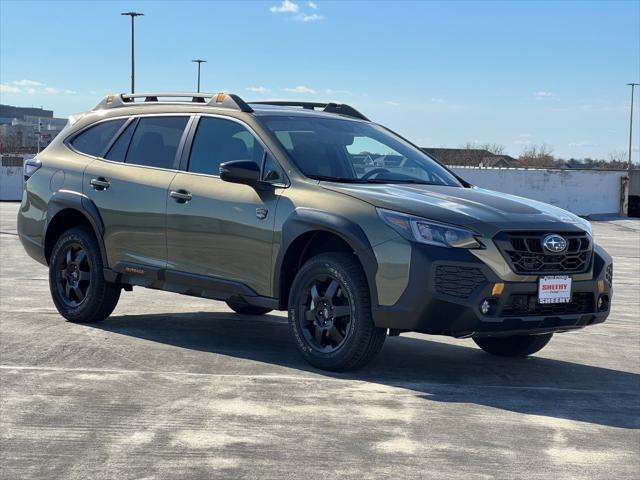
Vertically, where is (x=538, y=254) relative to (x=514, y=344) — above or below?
above

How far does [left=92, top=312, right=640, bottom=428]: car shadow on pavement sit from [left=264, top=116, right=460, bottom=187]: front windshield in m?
1.30

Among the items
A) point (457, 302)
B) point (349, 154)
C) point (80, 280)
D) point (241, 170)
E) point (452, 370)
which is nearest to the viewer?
point (457, 302)

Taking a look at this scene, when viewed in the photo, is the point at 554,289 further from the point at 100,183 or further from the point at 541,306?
the point at 100,183

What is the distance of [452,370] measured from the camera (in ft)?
23.6

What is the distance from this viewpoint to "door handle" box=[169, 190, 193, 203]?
773 centimetres

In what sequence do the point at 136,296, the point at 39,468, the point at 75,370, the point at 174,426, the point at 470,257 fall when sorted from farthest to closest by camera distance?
the point at 136,296 < the point at 75,370 < the point at 470,257 < the point at 174,426 < the point at 39,468

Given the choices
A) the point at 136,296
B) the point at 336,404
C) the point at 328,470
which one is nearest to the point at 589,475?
the point at 328,470

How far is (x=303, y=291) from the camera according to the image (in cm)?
695

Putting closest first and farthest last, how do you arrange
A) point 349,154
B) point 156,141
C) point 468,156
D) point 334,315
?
point 334,315, point 349,154, point 156,141, point 468,156

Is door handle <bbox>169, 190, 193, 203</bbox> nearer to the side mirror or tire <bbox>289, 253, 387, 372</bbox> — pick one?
the side mirror

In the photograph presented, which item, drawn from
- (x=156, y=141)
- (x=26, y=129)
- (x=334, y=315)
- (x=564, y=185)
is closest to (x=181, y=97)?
(x=156, y=141)

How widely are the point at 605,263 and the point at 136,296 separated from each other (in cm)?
561

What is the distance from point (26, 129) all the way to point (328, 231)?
138m

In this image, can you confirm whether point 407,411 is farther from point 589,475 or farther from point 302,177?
point 302,177
